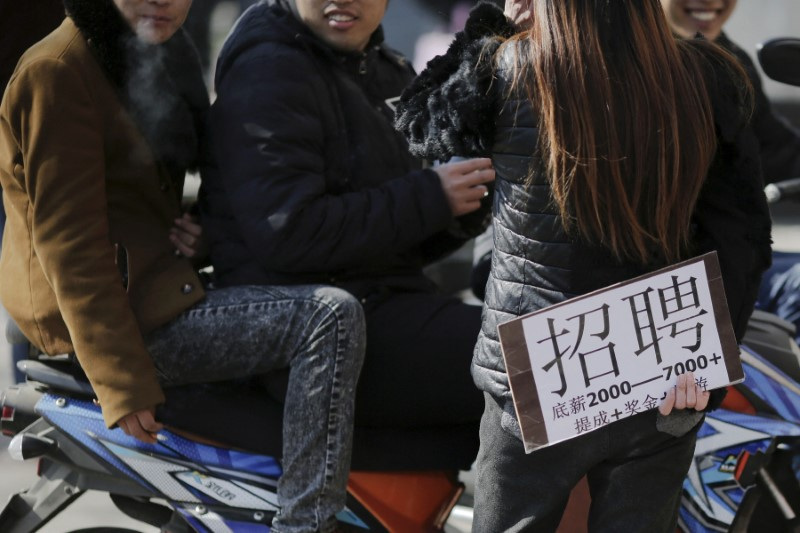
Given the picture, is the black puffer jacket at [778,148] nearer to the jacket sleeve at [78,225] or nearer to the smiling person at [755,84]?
the smiling person at [755,84]

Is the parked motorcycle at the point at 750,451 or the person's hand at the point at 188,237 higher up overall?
the person's hand at the point at 188,237

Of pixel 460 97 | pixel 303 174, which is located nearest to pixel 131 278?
pixel 303 174

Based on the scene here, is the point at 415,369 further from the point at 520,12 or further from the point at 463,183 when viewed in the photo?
the point at 520,12

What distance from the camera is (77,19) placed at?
226cm

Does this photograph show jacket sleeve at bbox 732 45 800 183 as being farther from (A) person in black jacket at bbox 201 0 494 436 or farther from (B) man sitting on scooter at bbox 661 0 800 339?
(A) person in black jacket at bbox 201 0 494 436

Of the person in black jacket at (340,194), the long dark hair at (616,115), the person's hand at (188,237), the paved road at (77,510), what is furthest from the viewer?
the paved road at (77,510)

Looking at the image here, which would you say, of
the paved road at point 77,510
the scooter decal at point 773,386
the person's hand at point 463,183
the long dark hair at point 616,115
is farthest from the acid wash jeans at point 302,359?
the paved road at point 77,510

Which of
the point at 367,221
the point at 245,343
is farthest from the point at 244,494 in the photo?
the point at 367,221

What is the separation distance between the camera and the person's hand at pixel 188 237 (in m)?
2.41

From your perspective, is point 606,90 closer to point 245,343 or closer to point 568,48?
point 568,48

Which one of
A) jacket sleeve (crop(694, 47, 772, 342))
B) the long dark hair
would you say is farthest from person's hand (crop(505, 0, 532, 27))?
jacket sleeve (crop(694, 47, 772, 342))

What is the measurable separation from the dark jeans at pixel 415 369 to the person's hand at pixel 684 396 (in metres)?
0.51

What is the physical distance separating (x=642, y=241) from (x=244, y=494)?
96cm

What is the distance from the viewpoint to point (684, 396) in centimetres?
199
